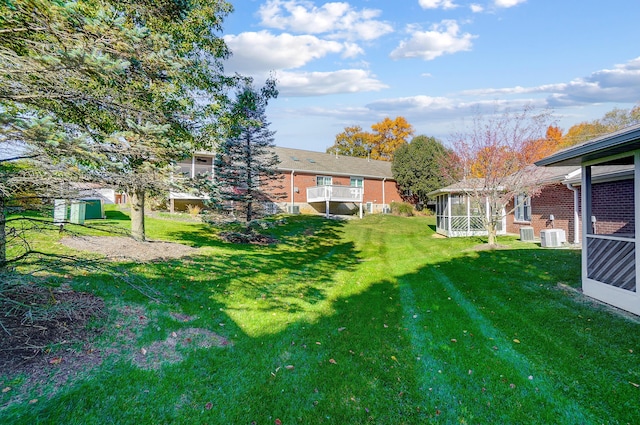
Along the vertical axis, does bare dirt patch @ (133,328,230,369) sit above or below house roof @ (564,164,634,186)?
below

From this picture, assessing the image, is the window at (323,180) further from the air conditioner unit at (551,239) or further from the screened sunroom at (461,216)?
the air conditioner unit at (551,239)

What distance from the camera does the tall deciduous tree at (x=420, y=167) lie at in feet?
100

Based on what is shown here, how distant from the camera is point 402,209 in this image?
29812 millimetres

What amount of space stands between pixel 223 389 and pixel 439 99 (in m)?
32.5

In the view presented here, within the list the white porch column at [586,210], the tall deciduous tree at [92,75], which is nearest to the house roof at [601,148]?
the white porch column at [586,210]

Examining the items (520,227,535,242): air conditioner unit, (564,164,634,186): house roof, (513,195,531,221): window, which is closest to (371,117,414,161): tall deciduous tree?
(513,195,531,221): window

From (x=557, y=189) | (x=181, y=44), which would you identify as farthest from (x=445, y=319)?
(x=557, y=189)

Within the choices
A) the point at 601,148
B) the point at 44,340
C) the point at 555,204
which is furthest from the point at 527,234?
the point at 44,340

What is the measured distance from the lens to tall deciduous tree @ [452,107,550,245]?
1405cm

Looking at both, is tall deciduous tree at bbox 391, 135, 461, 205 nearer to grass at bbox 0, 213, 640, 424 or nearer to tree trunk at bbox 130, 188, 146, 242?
grass at bbox 0, 213, 640, 424

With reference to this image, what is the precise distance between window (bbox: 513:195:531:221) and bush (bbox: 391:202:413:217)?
12.1 metres

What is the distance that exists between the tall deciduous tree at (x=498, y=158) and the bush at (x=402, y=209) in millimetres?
12473

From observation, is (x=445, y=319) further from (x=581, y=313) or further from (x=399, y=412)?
(x=399, y=412)

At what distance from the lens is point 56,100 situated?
139 inches
